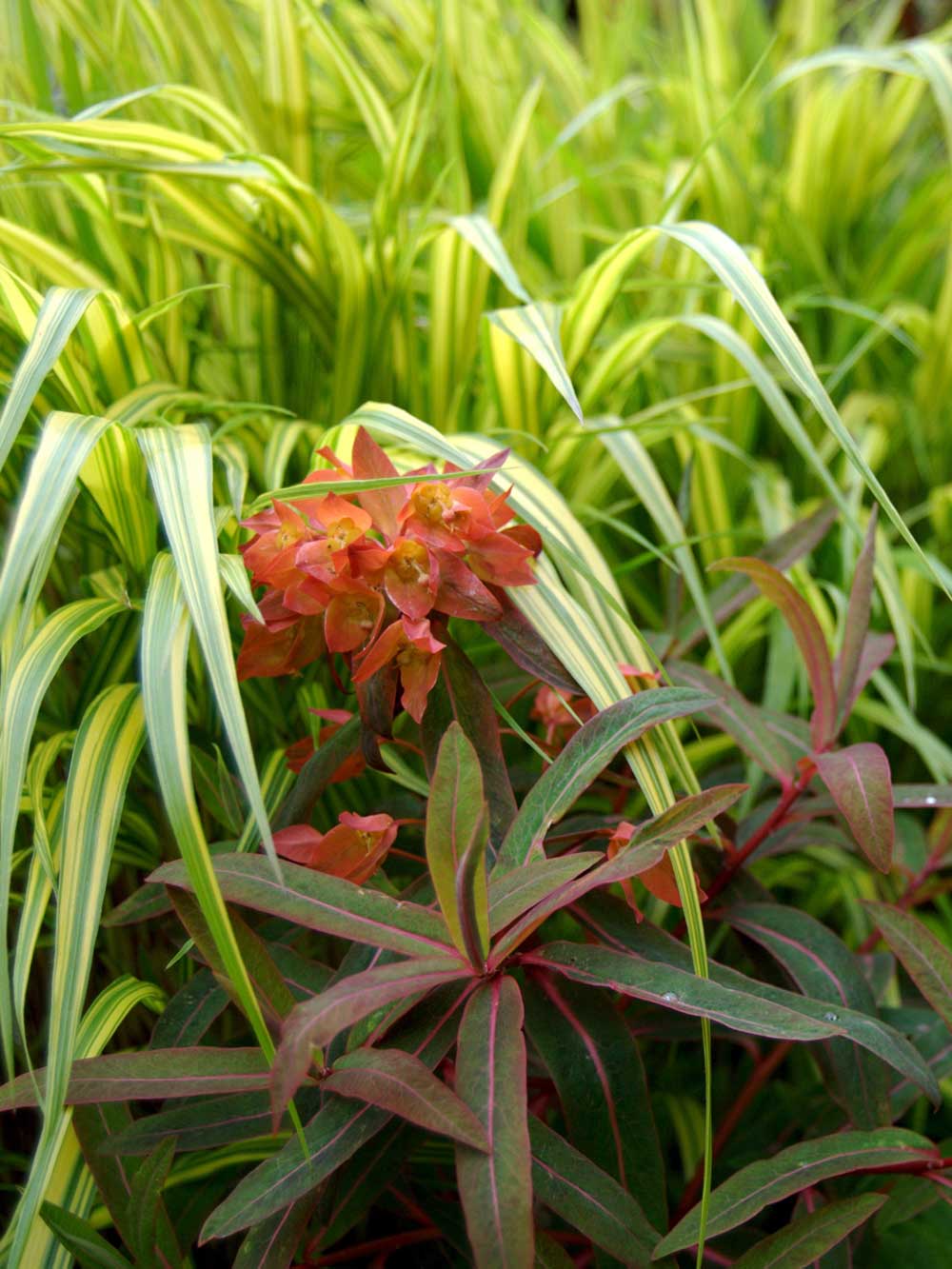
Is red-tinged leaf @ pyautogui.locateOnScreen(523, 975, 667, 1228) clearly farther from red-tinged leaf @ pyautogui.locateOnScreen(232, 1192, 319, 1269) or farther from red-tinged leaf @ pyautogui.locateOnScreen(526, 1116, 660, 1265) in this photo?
red-tinged leaf @ pyautogui.locateOnScreen(232, 1192, 319, 1269)

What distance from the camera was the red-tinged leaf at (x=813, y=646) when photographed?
631 millimetres

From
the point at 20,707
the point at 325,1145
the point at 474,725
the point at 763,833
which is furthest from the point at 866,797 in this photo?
the point at 20,707

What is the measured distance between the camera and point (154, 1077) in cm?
48

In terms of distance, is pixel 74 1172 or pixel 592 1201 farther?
pixel 74 1172

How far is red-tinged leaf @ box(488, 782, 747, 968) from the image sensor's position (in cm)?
47

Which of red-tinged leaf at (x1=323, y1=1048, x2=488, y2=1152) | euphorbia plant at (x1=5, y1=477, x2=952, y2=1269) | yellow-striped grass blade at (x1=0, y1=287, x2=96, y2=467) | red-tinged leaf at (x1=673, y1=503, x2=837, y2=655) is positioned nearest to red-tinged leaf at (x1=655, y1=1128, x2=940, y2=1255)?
euphorbia plant at (x1=5, y1=477, x2=952, y2=1269)

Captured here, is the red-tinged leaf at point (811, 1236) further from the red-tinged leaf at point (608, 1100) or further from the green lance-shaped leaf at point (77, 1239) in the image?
the green lance-shaped leaf at point (77, 1239)

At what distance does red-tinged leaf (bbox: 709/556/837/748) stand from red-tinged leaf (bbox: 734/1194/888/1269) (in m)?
0.25

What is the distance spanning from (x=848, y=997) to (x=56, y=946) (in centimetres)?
43

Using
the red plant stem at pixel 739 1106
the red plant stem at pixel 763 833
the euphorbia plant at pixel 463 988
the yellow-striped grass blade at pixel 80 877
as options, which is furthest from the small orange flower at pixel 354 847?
the red plant stem at pixel 739 1106

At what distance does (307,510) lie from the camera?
21.5 inches

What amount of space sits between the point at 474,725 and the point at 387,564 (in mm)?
102

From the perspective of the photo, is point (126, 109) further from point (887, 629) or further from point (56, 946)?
point (887, 629)

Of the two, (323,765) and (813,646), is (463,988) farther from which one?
(813,646)
